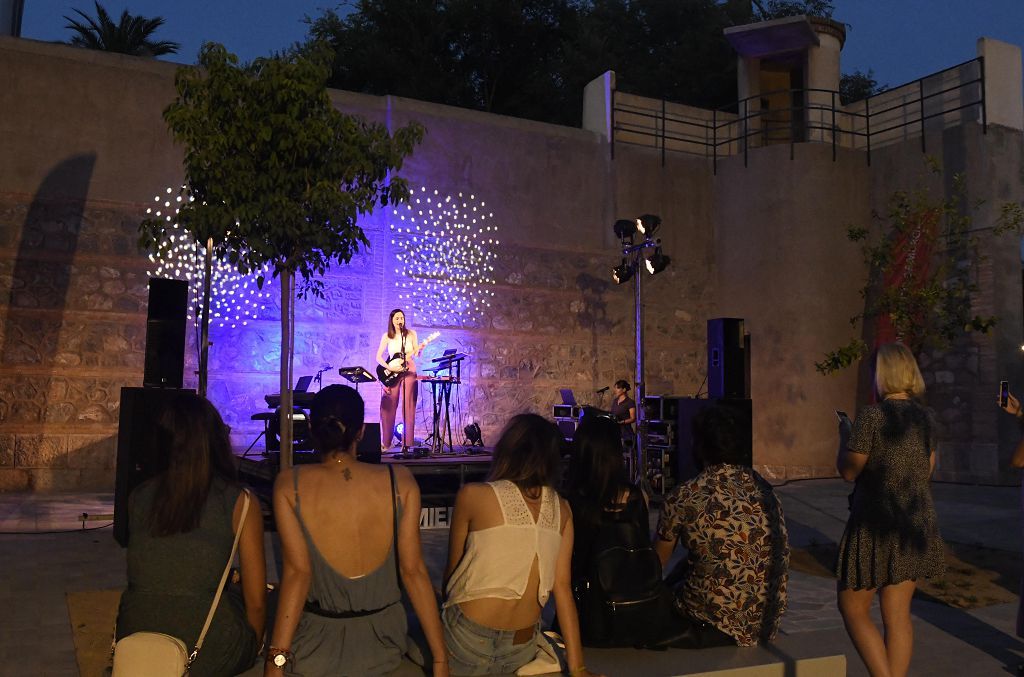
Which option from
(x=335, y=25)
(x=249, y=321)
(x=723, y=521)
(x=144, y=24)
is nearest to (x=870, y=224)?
(x=249, y=321)

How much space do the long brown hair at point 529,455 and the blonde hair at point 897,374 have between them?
4.08 ft

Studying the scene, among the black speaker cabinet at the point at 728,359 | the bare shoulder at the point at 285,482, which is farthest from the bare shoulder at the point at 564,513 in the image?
the black speaker cabinet at the point at 728,359

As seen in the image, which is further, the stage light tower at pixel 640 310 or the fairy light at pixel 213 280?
the fairy light at pixel 213 280

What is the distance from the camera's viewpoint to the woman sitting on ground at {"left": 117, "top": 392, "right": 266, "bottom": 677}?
2.56 m

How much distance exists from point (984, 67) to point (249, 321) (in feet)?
33.0

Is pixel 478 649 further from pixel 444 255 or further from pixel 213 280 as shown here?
pixel 444 255

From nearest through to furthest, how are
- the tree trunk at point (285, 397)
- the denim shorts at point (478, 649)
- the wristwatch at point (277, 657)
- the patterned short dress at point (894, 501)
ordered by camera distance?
the wristwatch at point (277, 657) < the denim shorts at point (478, 649) < the patterned short dress at point (894, 501) < the tree trunk at point (285, 397)

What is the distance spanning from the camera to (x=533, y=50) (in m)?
22.4

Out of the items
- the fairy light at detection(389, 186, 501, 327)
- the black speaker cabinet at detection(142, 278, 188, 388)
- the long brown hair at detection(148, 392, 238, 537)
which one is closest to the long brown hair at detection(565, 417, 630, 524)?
the long brown hair at detection(148, 392, 238, 537)

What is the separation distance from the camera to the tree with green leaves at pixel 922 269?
314 inches

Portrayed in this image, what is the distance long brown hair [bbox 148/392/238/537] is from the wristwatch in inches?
16.4

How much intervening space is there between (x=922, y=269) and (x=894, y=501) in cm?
974

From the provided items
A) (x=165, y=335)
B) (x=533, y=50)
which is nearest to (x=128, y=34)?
(x=533, y=50)

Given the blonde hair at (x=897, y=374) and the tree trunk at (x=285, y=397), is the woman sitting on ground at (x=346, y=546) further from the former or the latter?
the tree trunk at (x=285, y=397)
